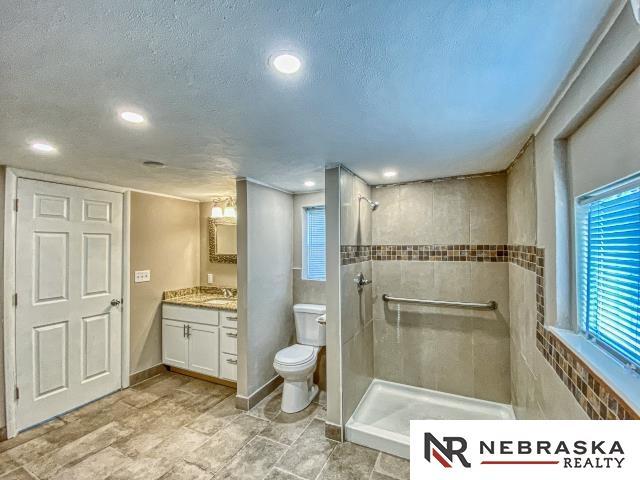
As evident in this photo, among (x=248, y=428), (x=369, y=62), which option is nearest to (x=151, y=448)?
(x=248, y=428)

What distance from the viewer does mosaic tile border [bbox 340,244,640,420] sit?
81 cm

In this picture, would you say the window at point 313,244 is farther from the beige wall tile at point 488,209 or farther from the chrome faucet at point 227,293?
the beige wall tile at point 488,209

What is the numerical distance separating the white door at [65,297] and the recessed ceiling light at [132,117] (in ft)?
5.88

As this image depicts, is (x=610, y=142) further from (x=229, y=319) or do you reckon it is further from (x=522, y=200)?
(x=229, y=319)

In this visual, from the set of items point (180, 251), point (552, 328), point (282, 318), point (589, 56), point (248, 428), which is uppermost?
point (589, 56)

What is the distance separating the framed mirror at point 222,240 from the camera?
3.57 metres

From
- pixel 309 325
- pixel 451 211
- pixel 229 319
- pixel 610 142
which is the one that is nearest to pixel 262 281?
pixel 229 319

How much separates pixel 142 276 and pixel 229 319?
1184 mm

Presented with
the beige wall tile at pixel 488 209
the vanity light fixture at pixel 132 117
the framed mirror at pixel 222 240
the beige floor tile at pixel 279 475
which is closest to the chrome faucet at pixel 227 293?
the framed mirror at pixel 222 240

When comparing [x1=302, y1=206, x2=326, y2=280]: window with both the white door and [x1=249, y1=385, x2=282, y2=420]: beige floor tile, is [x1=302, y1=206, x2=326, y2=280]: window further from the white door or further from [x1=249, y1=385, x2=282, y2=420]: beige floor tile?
the white door

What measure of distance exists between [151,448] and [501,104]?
10.2ft

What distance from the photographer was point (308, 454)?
6.51 ft

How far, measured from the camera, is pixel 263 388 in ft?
9.04

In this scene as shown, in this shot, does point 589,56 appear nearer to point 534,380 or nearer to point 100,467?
point 534,380
